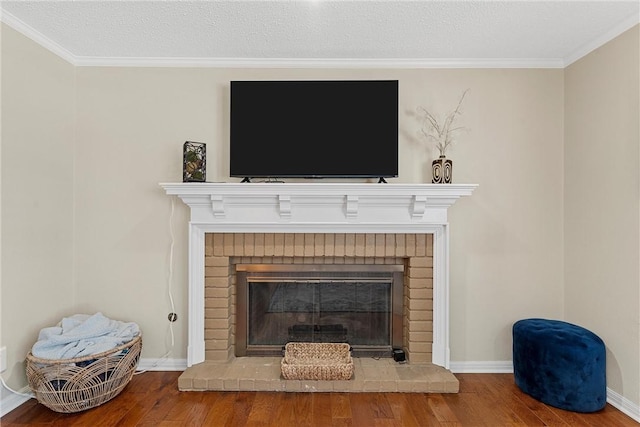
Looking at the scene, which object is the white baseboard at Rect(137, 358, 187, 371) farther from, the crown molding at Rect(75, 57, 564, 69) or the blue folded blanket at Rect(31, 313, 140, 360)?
the crown molding at Rect(75, 57, 564, 69)

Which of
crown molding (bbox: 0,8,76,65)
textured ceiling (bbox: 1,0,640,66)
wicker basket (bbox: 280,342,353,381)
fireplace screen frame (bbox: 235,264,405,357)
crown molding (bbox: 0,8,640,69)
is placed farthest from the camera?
fireplace screen frame (bbox: 235,264,405,357)

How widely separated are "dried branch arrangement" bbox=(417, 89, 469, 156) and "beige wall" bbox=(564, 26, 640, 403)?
775 mm

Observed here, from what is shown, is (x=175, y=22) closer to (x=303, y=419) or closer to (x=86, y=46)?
(x=86, y=46)

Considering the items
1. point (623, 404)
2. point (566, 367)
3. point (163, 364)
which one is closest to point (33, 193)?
point (163, 364)

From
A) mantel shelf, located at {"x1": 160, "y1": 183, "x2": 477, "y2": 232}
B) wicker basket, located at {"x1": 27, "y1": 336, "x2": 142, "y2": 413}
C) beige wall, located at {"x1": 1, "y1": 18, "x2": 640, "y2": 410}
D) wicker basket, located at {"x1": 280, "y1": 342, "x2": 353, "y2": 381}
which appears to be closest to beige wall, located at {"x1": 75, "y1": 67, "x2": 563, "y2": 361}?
beige wall, located at {"x1": 1, "y1": 18, "x2": 640, "y2": 410}

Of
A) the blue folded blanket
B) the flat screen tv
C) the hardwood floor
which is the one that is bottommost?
the hardwood floor

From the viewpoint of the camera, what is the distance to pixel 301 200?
2.62 metres

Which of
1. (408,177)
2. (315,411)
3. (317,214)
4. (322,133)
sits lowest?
(315,411)

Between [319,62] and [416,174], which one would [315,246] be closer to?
[416,174]

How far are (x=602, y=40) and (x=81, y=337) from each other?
3.68 m

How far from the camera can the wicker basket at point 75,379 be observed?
212 centimetres

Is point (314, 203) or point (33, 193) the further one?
point (314, 203)

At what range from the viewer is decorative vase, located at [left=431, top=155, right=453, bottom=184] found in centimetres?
263

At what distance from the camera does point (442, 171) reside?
8.64 ft
